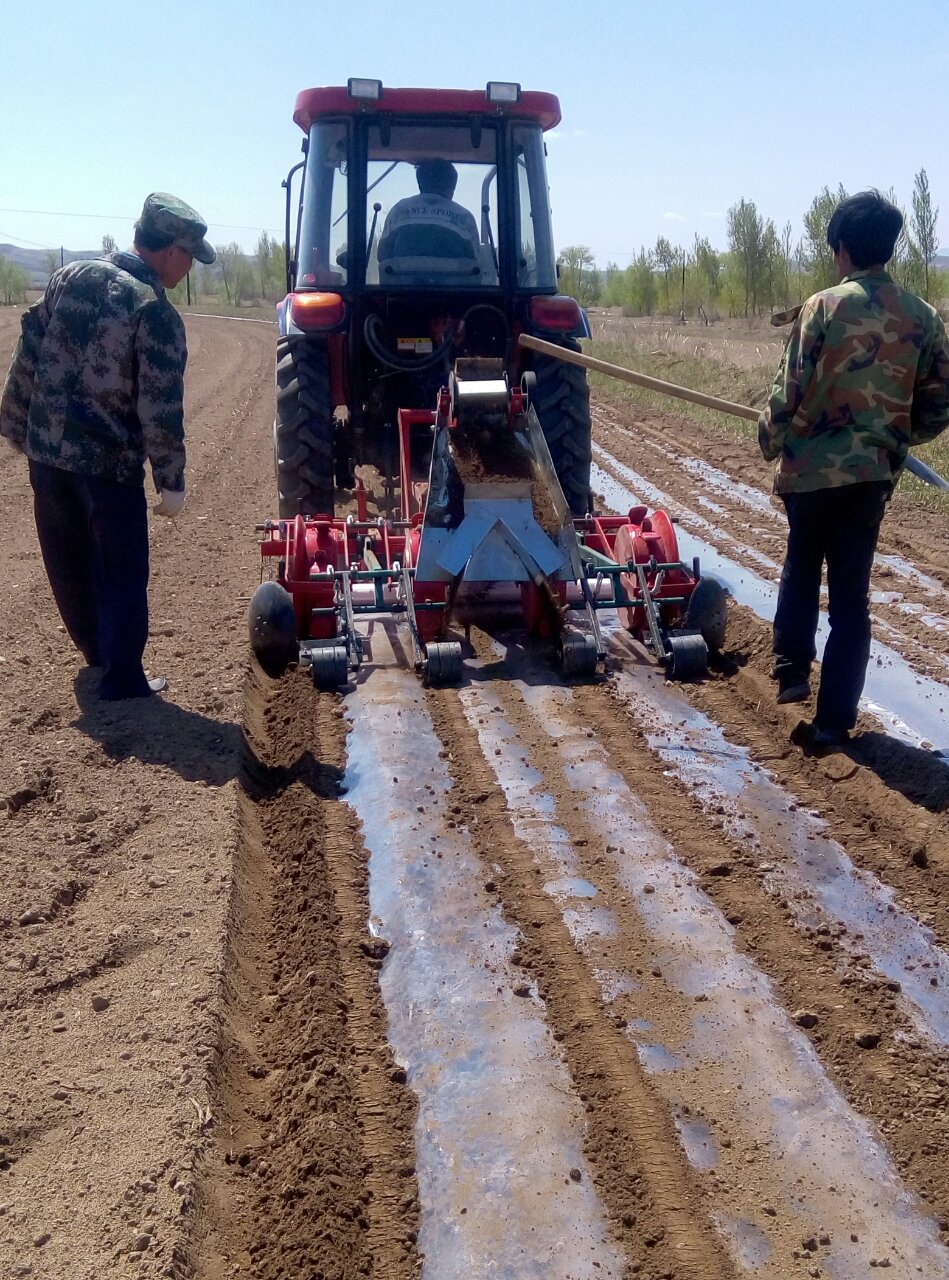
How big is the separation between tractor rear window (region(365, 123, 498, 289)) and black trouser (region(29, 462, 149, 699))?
246 centimetres

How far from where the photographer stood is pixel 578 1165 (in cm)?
244

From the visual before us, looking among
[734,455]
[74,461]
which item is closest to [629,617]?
[74,461]

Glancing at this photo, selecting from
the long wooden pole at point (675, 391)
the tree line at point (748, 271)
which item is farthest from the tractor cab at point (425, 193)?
the tree line at point (748, 271)

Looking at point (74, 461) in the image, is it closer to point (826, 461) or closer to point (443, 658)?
point (443, 658)

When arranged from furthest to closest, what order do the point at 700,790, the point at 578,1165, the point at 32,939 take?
the point at 700,790 → the point at 32,939 → the point at 578,1165

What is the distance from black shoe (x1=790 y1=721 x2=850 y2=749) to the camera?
4.46 m

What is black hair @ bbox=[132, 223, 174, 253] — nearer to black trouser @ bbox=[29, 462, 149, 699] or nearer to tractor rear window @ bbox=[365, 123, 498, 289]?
black trouser @ bbox=[29, 462, 149, 699]

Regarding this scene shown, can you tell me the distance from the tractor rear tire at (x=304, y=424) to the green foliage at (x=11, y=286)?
55.9 meters

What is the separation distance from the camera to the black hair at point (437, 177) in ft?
22.4

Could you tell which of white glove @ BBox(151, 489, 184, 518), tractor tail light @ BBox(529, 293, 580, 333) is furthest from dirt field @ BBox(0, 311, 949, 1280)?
tractor tail light @ BBox(529, 293, 580, 333)

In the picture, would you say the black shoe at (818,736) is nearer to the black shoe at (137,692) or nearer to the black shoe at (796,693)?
the black shoe at (796,693)

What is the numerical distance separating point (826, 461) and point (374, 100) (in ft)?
11.2

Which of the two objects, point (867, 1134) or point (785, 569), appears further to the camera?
point (785, 569)

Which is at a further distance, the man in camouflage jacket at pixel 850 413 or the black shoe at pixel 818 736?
the black shoe at pixel 818 736
